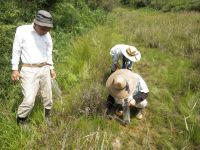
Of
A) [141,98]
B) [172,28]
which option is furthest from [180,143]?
[172,28]

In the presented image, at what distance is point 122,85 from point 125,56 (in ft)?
2.44

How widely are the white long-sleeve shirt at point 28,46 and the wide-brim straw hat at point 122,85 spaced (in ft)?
3.37

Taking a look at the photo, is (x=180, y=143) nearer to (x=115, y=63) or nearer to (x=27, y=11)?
(x=115, y=63)

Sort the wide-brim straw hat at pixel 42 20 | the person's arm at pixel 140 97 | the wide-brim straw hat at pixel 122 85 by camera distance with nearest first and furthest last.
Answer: the wide-brim straw hat at pixel 42 20 → the wide-brim straw hat at pixel 122 85 → the person's arm at pixel 140 97

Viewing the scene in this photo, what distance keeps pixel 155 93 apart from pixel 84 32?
3.53m

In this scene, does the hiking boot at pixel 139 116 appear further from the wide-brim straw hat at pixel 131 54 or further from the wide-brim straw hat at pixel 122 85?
the wide-brim straw hat at pixel 131 54

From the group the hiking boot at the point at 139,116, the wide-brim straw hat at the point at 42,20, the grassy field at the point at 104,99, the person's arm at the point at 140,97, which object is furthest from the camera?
the hiking boot at the point at 139,116

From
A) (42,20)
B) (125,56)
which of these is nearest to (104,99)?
(125,56)

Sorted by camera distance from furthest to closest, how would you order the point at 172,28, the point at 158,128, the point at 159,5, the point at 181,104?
the point at 159,5 → the point at 172,28 → the point at 181,104 → the point at 158,128

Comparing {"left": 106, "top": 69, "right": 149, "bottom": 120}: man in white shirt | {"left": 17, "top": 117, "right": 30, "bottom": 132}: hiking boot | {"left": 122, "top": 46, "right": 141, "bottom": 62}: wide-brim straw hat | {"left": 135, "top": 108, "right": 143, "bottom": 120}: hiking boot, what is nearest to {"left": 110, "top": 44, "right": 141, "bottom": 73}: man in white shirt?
{"left": 122, "top": 46, "right": 141, "bottom": 62}: wide-brim straw hat

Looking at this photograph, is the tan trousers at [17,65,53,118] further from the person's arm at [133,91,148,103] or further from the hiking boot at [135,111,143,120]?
the hiking boot at [135,111,143,120]

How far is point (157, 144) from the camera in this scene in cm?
423

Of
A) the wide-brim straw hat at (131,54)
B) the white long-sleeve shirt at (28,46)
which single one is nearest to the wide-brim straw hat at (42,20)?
the white long-sleeve shirt at (28,46)

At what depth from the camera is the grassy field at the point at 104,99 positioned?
3593 mm
